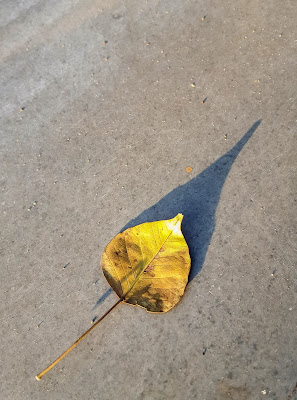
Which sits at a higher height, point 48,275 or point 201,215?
point 48,275

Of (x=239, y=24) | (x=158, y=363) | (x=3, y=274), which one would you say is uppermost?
(x=239, y=24)

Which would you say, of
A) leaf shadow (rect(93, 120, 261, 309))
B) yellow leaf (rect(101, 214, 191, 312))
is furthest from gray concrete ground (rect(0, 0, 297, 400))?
yellow leaf (rect(101, 214, 191, 312))

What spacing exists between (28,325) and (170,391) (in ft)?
3.81

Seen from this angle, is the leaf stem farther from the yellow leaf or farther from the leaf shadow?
the leaf shadow

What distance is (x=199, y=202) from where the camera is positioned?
8.23 feet

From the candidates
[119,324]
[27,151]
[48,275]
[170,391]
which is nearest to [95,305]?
[119,324]

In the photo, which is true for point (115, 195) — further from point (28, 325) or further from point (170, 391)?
point (170, 391)

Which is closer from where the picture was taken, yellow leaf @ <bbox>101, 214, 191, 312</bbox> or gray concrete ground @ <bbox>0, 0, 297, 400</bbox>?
yellow leaf @ <bbox>101, 214, 191, 312</bbox>

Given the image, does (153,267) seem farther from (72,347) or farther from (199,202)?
(72,347)

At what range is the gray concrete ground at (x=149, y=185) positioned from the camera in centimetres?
240

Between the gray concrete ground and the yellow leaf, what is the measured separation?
193mm

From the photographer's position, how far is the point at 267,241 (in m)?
2.46

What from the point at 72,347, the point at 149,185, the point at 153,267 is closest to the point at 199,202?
the point at 149,185

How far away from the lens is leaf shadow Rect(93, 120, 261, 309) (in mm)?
2484
